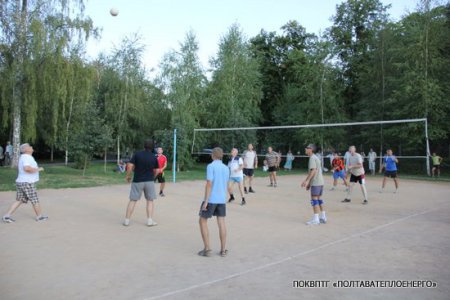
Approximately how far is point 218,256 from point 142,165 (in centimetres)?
301

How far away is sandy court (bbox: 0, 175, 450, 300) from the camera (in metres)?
4.64

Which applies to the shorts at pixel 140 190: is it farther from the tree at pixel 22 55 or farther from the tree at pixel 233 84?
the tree at pixel 233 84

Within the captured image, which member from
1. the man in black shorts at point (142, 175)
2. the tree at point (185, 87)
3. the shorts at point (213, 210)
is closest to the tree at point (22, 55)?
the tree at point (185, 87)

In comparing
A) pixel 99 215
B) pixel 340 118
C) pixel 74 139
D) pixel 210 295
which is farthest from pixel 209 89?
pixel 210 295

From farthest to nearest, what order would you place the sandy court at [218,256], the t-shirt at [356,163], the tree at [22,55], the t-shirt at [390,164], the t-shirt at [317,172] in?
the tree at [22,55]
the t-shirt at [390,164]
the t-shirt at [356,163]
the t-shirt at [317,172]
the sandy court at [218,256]

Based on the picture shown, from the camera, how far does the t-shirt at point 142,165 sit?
8.21 m

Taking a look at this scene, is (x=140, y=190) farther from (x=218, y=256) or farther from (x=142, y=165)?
(x=218, y=256)

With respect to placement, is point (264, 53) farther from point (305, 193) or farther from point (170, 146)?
point (305, 193)

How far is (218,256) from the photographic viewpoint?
19.9 ft

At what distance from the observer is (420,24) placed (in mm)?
26047

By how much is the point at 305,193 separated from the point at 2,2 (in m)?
18.6

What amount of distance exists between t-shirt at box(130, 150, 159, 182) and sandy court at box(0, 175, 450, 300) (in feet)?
3.44

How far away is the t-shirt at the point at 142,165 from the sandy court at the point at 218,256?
3.44ft

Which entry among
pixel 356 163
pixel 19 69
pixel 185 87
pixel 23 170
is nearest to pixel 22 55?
pixel 19 69
